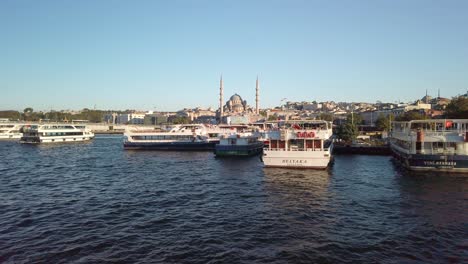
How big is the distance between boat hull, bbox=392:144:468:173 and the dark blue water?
1.44 m

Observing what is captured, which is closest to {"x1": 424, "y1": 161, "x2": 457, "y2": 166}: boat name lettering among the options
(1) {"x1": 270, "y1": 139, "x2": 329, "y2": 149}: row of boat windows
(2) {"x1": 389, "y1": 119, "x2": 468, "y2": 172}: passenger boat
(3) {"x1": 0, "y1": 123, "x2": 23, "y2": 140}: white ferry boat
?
(2) {"x1": 389, "y1": 119, "x2": 468, "y2": 172}: passenger boat

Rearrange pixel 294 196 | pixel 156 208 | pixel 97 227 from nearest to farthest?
pixel 97 227, pixel 156 208, pixel 294 196

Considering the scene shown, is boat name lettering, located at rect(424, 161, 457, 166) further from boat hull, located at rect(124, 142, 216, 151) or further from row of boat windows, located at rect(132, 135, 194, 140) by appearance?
row of boat windows, located at rect(132, 135, 194, 140)

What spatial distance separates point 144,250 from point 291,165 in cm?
2452

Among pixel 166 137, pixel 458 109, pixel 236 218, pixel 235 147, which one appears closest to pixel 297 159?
pixel 235 147

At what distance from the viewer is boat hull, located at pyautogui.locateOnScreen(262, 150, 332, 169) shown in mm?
36500

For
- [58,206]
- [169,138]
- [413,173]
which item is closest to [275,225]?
[58,206]

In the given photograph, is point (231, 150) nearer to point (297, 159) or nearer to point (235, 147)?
point (235, 147)

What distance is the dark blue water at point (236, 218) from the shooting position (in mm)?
14742

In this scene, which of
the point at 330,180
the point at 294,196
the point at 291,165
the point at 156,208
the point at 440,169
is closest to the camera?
the point at 156,208

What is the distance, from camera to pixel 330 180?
105 ft

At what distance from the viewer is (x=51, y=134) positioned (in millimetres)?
87938

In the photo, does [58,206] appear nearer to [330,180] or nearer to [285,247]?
[285,247]

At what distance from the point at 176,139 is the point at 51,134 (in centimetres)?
3989
